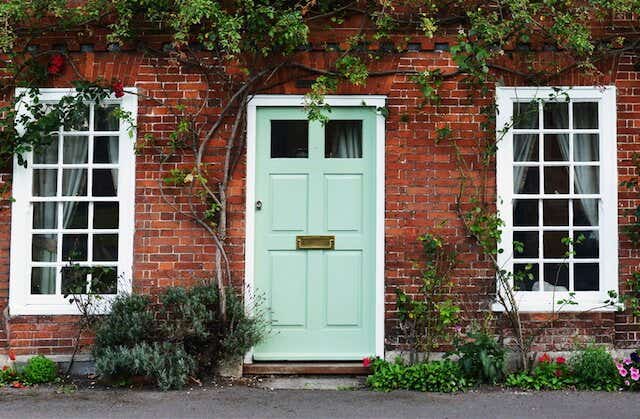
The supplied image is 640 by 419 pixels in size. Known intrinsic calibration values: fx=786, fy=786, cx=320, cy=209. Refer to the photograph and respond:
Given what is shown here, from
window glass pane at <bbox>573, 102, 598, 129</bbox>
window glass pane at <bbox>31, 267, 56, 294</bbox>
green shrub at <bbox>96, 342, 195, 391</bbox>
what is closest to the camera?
green shrub at <bbox>96, 342, 195, 391</bbox>

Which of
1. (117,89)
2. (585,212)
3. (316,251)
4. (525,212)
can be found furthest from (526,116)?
(117,89)

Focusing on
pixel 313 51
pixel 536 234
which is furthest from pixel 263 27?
pixel 536 234

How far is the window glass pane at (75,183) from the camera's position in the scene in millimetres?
7797

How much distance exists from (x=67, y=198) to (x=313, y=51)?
282 cm

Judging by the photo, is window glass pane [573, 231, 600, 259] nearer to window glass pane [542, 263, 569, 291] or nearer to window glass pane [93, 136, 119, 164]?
window glass pane [542, 263, 569, 291]

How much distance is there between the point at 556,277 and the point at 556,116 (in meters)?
1.61

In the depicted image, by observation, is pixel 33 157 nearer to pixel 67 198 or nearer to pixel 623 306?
pixel 67 198

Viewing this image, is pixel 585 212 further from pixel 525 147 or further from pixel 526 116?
pixel 526 116

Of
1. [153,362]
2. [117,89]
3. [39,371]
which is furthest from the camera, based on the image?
[117,89]

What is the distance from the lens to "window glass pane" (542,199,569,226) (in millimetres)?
7797

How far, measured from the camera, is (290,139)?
7812 millimetres

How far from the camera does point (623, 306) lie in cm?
759

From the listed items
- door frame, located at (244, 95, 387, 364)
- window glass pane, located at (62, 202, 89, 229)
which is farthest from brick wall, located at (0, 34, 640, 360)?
window glass pane, located at (62, 202, 89, 229)

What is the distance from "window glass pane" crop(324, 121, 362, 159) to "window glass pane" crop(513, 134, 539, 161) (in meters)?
1.56
